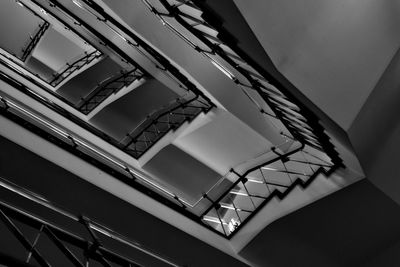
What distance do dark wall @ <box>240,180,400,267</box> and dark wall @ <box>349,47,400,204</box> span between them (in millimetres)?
162

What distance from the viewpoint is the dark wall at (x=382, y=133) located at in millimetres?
3668

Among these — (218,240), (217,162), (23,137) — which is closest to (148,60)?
(217,162)

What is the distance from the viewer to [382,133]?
4031 millimetres

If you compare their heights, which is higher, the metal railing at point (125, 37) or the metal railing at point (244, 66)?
the metal railing at point (125, 37)

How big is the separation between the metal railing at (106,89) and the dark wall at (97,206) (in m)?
4.95

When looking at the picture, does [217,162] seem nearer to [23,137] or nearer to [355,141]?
[355,141]

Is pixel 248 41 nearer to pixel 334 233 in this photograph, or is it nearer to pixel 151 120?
pixel 334 233

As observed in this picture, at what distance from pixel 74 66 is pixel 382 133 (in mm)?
8340

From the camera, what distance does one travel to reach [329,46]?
132 inches

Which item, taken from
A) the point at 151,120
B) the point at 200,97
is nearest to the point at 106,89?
the point at 151,120

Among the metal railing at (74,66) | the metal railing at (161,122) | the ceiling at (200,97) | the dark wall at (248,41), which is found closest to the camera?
the dark wall at (248,41)

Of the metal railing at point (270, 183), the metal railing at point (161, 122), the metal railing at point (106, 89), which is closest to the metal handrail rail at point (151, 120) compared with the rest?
the metal railing at point (161, 122)

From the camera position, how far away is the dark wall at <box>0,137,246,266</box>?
129 inches

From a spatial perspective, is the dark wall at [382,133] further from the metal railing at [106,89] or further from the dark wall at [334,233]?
the metal railing at [106,89]
